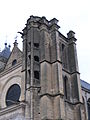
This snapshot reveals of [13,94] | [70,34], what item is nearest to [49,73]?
[13,94]

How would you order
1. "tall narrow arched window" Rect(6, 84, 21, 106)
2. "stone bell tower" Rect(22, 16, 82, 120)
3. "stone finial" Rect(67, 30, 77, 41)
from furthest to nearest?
"stone finial" Rect(67, 30, 77, 41) → "tall narrow arched window" Rect(6, 84, 21, 106) → "stone bell tower" Rect(22, 16, 82, 120)

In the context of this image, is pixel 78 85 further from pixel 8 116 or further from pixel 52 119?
pixel 8 116

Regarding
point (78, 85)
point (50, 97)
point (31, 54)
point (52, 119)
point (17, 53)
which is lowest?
point (52, 119)

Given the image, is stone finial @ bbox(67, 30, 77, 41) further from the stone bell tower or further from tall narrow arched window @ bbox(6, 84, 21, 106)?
tall narrow arched window @ bbox(6, 84, 21, 106)

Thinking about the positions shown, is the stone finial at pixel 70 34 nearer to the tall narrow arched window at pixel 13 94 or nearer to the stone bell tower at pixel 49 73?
the stone bell tower at pixel 49 73

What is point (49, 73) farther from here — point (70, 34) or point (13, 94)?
point (70, 34)

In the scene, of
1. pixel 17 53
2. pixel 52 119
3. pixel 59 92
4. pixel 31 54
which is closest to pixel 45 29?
pixel 31 54

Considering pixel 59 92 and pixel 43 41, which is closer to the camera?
pixel 59 92

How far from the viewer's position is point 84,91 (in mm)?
25406

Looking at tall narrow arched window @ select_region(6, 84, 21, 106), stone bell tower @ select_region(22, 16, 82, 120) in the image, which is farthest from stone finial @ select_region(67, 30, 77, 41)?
tall narrow arched window @ select_region(6, 84, 21, 106)

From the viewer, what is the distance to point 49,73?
19.4m

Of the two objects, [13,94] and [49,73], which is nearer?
[49,73]

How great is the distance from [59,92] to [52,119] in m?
1.92

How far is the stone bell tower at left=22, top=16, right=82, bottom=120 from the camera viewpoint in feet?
59.0
